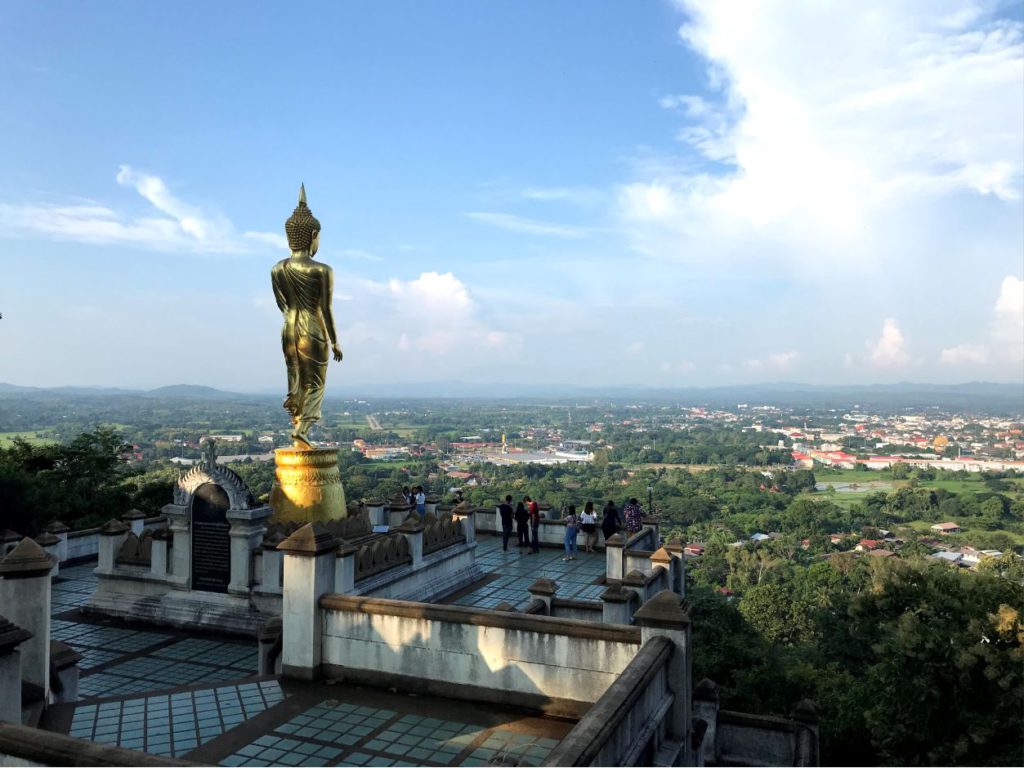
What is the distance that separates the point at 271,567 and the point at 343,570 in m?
3.87

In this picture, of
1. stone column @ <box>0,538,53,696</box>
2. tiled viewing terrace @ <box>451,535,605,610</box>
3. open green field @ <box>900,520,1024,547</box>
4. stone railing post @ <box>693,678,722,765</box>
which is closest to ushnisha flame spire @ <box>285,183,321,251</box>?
tiled viewing terrace @ <box>451,535,605,610</box>

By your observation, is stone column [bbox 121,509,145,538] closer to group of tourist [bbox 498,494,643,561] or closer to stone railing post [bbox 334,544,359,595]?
group of tourist [bbox 498,494,643,561]

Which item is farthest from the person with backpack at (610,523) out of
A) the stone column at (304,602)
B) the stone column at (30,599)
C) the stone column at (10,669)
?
the stone column at (10,669)

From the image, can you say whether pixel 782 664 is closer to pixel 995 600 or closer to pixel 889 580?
pixel 889 580

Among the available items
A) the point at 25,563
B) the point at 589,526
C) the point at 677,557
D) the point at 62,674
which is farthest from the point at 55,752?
the point at 589,526

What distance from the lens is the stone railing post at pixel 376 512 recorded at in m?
18.5

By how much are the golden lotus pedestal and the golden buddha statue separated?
0.43m

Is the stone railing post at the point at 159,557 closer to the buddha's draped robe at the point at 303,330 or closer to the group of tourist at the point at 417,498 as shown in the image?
the buddha's draped robe at the point at 303,330

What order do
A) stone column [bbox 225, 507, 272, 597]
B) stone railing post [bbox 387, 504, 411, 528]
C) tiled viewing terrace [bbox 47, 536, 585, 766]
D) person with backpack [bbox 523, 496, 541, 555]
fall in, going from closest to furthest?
1. tiled viewing terrace [bbox 47, 536, 585, 766]
2. stone column [bbox 225, 507, 272, 597]
3. stone railing post [bbox 387, 504, 411, 528]
4. person with backpack [bbox 523, 496, 541, 555]

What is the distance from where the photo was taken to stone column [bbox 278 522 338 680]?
8617mm

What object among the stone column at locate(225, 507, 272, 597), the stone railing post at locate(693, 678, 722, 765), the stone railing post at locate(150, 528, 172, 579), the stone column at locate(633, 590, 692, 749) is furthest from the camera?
the stone railing post at locate(150, 528, 172, 579)

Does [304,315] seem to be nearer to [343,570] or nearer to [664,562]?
→ [343,570]

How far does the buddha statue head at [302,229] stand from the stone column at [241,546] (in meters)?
5.59

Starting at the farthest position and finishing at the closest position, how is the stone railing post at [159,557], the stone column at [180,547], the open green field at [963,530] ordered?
1. the open green field at [963,530]
2. the stone railing post at [159,557]
3. the stone column at [180,547]
